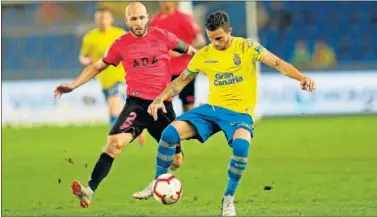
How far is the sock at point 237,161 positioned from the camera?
9570 mm

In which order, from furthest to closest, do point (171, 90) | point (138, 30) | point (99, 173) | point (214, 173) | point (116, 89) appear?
point (116, 89) < point (214, 173) < point (138, 30) < point (99, 173) < point (171, 90)

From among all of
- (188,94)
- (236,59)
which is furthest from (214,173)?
(236,59)

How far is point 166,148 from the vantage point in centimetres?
1013

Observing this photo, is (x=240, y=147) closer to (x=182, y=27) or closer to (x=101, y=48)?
(x=182, y=27)

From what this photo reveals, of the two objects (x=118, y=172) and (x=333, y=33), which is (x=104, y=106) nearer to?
(x=333, y=33)

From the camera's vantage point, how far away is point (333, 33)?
1069 inches

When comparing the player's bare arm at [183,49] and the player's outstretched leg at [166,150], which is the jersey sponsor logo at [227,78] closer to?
the player's outstretched leg at [166,150]

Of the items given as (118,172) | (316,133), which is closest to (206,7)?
(316,133)

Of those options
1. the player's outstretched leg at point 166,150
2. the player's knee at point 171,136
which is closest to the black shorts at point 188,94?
the player's outstretched leg at point 166,150

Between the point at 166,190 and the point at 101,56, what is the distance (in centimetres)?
793

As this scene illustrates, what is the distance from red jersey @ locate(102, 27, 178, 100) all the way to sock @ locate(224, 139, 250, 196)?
61.5 inches

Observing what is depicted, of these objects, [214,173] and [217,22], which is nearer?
[217,22]

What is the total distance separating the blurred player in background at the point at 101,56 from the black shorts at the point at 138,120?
5.86 meters

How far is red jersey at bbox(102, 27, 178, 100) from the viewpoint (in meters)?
10.9
